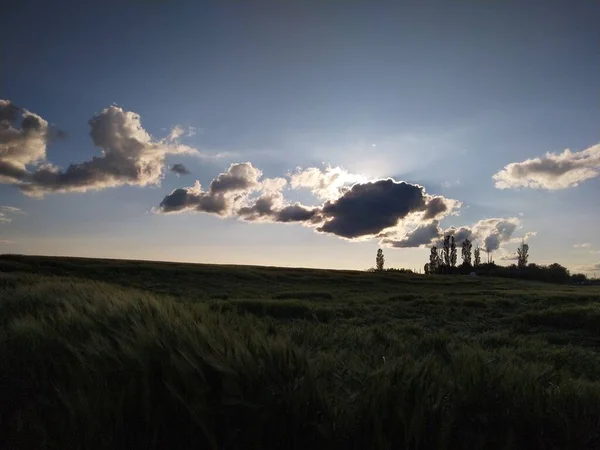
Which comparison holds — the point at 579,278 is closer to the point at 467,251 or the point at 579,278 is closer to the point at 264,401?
the point at 467,251

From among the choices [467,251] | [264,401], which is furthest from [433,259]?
[264,401]

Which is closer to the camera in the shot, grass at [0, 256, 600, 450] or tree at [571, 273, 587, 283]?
grass at [0, 256, 600, 450]

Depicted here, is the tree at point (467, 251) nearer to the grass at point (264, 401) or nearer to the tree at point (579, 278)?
the tree at point (579, 278)

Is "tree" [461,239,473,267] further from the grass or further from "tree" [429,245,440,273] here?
the grass

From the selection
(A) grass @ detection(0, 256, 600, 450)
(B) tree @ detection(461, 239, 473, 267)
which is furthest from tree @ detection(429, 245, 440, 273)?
(A) grass @ detection(0, 256, 600, 450)

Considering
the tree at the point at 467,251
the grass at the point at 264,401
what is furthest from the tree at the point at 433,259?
the grass at the point at 264,401

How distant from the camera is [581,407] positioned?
3012 millimetres

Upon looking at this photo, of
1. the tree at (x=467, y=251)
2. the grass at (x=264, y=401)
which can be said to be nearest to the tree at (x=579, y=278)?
the tree at (x=467, y=251)

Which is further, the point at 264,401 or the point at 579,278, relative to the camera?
the point at 579,278

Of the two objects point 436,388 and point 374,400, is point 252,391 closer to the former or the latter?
point 374,400

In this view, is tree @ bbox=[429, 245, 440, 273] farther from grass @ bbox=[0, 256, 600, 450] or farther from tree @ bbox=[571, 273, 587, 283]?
grass @ bbox=[0, 256, 600, 450]

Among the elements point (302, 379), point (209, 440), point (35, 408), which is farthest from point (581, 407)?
point (35, 408)

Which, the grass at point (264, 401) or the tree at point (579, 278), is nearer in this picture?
the grass at point (264, 401)

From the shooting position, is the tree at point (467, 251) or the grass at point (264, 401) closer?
the grass at point (264, 401)
